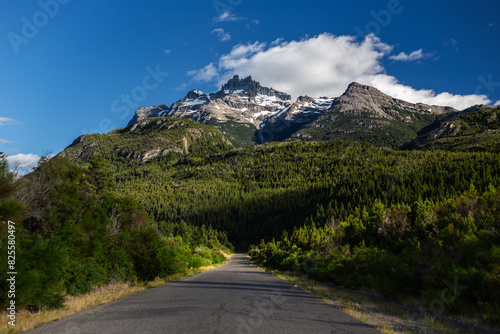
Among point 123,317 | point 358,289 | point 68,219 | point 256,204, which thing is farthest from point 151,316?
point 256,204

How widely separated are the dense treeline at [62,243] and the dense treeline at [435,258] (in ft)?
45.9

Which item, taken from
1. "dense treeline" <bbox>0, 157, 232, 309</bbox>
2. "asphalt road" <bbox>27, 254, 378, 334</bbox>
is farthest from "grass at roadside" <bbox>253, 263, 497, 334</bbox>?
"dense treeline" <bbox>0, 157, 232, 309</bbox>

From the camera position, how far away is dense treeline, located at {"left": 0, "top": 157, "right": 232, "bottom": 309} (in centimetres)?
991

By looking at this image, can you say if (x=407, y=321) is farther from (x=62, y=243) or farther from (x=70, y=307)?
(x=62, y=243)

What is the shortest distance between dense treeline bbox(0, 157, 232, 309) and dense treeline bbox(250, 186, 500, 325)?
1398 centimetres

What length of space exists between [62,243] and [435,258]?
17.1 metres

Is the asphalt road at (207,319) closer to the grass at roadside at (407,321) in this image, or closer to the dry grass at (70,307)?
the dry grass at (70,307)

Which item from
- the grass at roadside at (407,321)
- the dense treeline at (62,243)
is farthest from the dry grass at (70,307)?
the grass at roadside at (407,321)

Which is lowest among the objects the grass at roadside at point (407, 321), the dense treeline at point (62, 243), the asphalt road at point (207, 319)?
the grass at roadside at point (407, 321)

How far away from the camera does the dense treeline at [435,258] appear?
33.4ft

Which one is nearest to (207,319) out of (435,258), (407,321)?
(407,321)

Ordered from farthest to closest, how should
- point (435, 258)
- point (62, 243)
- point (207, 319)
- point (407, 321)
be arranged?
point (62, 243), point (435, 258), point (407, 321), point (207, 319)

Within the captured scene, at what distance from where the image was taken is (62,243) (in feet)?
44.6

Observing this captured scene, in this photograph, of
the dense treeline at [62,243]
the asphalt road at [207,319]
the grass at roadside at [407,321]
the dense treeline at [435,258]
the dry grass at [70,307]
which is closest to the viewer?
the asphalt road at [207,319]
